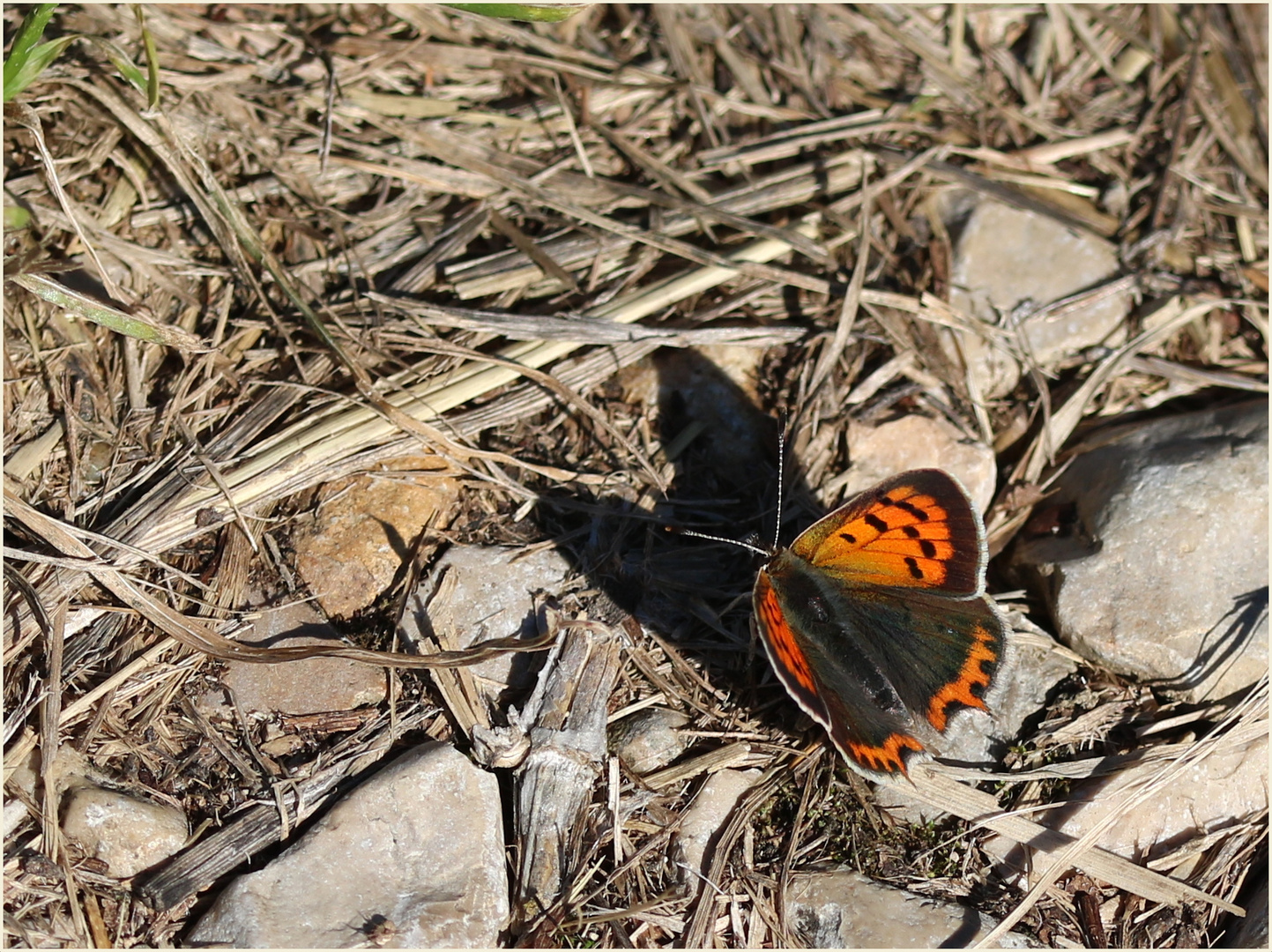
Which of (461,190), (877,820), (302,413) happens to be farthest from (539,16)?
(877,820)

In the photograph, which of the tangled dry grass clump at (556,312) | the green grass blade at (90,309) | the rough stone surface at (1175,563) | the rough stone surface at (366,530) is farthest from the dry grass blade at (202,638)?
the rough stone surface at (1175,563)

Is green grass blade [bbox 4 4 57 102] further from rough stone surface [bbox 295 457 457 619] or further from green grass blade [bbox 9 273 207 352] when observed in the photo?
rough stone surface [bbox 295 457 457 619]

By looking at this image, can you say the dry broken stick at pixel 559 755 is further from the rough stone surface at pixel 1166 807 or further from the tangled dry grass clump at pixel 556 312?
the rough stone surface at pixel 1166 807

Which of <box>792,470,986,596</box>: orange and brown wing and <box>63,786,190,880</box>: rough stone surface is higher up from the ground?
<box>792,470,986,596</box>: orange and brown wing

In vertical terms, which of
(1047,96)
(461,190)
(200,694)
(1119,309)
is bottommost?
(200,694)

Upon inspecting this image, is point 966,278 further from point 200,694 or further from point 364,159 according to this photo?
point 200,694

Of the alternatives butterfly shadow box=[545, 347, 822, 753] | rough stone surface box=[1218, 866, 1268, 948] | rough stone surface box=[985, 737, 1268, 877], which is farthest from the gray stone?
rough stone surface box=[1218, 866, 1268, 948]
